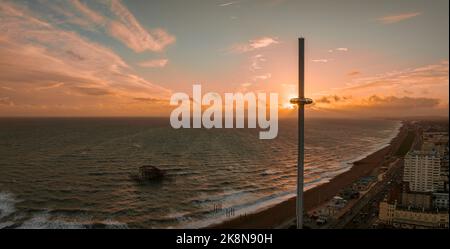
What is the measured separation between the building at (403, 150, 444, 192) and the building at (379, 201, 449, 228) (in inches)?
71.8

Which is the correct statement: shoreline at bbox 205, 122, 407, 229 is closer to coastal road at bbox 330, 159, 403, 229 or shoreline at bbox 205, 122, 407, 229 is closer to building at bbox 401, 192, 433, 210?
coastal road at bbox 330, 159, 403, 229

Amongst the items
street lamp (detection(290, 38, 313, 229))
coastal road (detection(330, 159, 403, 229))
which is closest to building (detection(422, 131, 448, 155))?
coastal road (detection(330, 159, 403, 229))

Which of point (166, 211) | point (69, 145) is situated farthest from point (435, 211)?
point (69, 145)

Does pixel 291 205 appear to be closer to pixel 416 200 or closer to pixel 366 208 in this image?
pixel 366 208

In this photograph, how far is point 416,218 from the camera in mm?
5246

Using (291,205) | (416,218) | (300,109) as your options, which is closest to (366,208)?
(291,205)

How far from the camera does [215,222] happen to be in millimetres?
6770

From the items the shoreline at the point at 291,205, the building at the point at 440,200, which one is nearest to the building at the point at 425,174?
the building at the point at 440,200

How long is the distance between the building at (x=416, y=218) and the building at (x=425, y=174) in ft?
5.99

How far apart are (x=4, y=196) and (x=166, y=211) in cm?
480

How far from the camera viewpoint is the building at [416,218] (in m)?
4.93

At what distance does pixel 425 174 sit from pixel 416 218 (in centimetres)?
323
